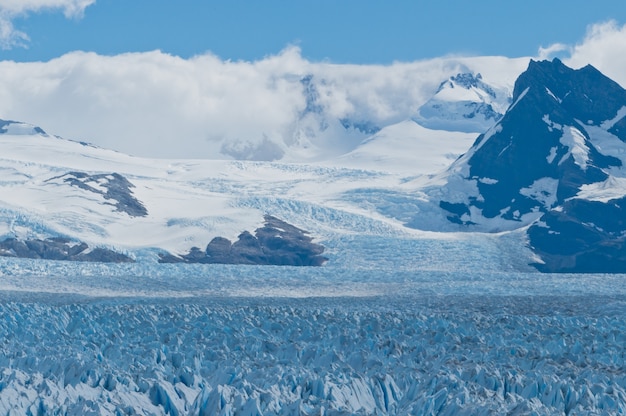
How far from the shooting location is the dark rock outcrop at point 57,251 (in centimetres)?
9894

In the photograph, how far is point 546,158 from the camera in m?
142

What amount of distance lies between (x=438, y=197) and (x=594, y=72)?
86.3 feet

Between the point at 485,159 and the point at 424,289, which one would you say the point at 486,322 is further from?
the point at 485,159

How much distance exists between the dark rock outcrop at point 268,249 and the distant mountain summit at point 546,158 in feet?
87.3

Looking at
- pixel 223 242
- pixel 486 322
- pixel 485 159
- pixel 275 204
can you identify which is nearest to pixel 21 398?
pixel 486 322

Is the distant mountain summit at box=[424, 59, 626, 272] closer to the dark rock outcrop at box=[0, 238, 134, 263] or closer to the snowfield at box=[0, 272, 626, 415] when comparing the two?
the dark rock outcrop at box=[0, 238, 134, 263]

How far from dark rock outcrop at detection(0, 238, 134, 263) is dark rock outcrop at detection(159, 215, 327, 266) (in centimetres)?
723

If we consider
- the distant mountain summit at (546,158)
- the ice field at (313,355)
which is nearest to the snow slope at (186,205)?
the distant mountain summit at (546,158)

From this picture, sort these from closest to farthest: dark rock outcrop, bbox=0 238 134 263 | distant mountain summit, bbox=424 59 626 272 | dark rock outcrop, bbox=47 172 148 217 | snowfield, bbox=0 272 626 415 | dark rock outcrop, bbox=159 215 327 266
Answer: snowfield, bbox=0 272 626 415 → dark rock outcrop, bbox=0 238 134 263 → dark rock outcrop, bbox=159 215 327 266 → dark rock outcrop, bbox=47 172 148 217 → distant mountain summit, bbox=424 59 626 272

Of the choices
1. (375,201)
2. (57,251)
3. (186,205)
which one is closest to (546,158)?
(375,201)

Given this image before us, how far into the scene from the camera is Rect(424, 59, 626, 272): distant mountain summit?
134250mm

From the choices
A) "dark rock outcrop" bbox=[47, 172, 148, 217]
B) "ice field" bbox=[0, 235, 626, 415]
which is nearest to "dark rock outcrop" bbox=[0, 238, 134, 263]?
"dark rock outcrop" bbox=[47, 172, 148, 217]

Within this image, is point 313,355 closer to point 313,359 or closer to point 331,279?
point 313,359

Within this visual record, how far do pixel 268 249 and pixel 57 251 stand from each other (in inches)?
844
